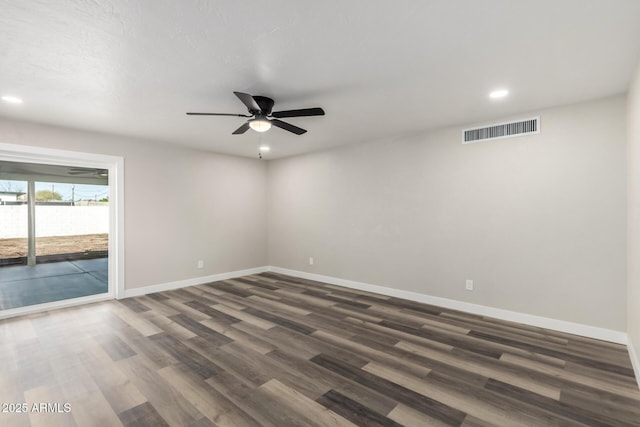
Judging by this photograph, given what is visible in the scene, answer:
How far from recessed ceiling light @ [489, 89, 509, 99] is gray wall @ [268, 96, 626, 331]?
0.84m

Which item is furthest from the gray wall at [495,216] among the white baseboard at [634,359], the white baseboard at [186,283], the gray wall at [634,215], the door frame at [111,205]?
the door frame at [111,205]

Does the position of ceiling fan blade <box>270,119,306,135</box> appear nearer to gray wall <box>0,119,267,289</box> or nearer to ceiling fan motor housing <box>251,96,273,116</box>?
ceiling fan motor housing <box>251,96,273,116</box>

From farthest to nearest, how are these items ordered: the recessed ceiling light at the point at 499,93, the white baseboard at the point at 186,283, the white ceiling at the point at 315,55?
the white baseboard at the point at 186,283 → the recessed ceiling light at the point at 499,93 → the white ceiling at the point at 315,55

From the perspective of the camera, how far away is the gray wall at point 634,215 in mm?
2463

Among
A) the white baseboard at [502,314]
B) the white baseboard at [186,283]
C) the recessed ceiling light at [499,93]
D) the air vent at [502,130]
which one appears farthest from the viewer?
the white baseboard at [186,283]

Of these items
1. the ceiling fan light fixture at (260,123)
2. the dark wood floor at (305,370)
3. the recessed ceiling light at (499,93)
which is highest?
the recessed ceiling light at (499,93)

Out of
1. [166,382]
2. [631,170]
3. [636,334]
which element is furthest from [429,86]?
[166,382]

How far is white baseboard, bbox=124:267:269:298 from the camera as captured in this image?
491 cm

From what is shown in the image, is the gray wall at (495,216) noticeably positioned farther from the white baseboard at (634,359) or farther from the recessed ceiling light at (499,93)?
the recessed ceiling light at (499,93)

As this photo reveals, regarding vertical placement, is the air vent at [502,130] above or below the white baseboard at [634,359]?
above

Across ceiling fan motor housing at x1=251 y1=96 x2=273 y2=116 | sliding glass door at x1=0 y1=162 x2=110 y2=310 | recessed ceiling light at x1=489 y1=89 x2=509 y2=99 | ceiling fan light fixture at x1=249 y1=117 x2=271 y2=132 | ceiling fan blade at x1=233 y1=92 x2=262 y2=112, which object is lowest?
sliding glass door at x1=0 y1=162 x2=110 y2=310

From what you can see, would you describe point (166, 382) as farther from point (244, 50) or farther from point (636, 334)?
point (636, 334)

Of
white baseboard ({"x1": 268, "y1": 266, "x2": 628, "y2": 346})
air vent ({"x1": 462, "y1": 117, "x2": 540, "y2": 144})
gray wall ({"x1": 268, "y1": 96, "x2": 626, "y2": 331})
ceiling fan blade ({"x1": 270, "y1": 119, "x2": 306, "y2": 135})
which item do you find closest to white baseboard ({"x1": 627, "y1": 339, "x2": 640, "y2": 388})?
white baseboard ({"x1": 268, "y1": 266, "x2": 628, "y2": 346})

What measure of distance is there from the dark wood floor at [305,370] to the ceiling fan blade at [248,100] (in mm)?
→ 2323
